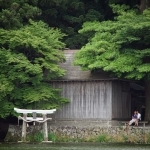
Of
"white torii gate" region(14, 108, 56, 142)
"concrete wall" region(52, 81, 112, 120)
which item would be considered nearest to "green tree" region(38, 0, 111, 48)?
"concrete wall" region(52, 81, 112, 120)

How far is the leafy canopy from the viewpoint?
4972cm

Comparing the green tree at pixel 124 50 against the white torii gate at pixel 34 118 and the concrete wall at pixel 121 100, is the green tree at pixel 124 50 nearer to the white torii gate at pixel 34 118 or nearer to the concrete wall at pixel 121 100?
the concrete wall at pixel 121 100

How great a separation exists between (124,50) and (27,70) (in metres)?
7.06

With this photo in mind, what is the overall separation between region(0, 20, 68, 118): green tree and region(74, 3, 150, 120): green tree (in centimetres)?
233

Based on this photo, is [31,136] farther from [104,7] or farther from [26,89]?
[104,7]

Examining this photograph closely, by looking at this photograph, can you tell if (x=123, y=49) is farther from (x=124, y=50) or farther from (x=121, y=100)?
(x=121, y=100)

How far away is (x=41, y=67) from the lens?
5128cm

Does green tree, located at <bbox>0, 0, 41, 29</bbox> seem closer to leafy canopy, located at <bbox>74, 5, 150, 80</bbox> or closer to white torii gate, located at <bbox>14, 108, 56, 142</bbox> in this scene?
leafy canopy, located at <bbox>74, 5, 150, 80</bbox>

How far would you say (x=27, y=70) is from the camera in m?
49.8

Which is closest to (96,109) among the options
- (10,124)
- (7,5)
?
(10,124)

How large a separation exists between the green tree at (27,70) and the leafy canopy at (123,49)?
2310 mm

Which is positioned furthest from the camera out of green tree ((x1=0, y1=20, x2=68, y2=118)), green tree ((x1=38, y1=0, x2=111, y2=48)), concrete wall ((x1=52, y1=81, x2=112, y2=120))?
green tree ((x1=38, y1=0, x2=111, y2=48))

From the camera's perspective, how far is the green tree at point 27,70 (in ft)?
163

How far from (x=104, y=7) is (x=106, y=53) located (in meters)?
14.7
